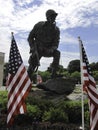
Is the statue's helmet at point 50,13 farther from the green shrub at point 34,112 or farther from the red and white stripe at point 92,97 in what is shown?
the red and white stripe at point 92,97

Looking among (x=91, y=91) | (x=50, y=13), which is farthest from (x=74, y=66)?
(x=91, y=91)

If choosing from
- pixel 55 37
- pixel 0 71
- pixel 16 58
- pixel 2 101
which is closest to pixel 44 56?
pixel 55 37

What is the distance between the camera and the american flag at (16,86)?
10.7 m

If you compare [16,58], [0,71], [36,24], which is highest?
[36,24]

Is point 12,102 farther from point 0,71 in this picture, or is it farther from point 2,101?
point 0,71

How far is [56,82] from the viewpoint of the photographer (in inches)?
722

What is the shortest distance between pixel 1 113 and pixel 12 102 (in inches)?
176

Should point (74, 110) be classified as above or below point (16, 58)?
below

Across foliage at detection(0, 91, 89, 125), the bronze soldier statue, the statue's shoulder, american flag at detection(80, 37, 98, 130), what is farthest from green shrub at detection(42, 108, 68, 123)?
the statue's shoulder

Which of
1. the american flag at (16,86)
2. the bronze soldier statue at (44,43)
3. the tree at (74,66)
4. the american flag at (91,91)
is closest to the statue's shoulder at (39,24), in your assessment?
the bronze soldier statue at (44,43)

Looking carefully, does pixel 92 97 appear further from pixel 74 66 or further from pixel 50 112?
pixel 74 66

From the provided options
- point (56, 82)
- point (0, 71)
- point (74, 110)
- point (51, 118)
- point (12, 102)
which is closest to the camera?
point (12, 102)

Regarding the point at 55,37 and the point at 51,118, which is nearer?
the point at 51,118

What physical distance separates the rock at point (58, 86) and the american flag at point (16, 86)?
7.23m
